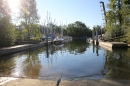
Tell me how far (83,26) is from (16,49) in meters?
103

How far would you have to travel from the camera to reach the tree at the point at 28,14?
3876 centimetres

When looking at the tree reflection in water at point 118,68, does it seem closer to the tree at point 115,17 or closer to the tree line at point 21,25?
the tree line at point 21,25

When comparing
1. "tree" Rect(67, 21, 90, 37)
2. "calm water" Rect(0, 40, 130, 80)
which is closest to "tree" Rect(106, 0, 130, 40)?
"calm water" Rect(0, 40, 130, 80)

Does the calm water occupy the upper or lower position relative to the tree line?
lower

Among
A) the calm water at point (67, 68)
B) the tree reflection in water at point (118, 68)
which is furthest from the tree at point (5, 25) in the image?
the tree reflection in water at point (118, 68)

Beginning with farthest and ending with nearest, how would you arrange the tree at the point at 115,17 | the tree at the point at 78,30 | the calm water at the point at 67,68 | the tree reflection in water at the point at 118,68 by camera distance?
the tree at the point at 78,30
the tree at the point at 115,17
the calm water at the point at 67,68
the tree reflection in water at the point at 118,68

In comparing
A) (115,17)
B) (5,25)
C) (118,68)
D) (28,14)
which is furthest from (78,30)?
(118,68)

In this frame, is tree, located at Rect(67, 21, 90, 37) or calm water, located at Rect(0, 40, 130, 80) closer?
calm water, located at Rect(0, 40, 130, 80)

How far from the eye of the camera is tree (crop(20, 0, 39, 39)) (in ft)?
127

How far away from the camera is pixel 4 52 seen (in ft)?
61.7

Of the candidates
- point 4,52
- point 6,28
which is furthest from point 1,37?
point 4,52

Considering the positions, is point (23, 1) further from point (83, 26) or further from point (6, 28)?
point (83, 26)

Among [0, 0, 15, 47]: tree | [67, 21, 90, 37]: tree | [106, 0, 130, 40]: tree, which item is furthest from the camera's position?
[67, 21, 90, 37]: tree

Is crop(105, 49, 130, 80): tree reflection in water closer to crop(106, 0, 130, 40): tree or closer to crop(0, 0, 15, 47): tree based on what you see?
crop(0, 0, 15, 47): tree
